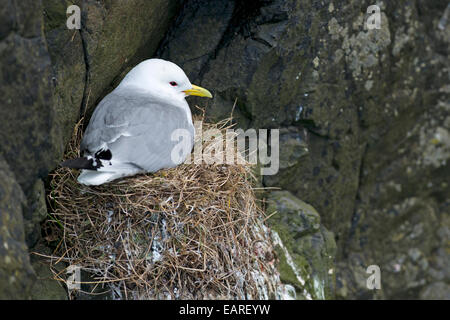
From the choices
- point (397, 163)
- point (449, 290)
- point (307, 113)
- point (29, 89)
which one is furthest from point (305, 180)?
point (29, 89)

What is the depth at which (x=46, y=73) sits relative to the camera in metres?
1.91

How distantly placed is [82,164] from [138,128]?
0.34 metres

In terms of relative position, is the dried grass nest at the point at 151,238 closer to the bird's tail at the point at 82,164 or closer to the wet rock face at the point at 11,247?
the bird's tail at the point at 82,164

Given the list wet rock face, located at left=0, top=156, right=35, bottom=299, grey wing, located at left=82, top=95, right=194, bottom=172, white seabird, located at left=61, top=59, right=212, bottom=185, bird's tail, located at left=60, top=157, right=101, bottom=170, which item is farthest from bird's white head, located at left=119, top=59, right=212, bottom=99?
wet rock face, located at left=0, top=156, right=35, bottom=299

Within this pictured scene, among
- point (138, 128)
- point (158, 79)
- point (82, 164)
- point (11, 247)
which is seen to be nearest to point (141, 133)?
point (138, 128)

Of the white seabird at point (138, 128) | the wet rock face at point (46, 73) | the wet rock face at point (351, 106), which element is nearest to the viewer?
the wet rock face at point (46, 73)

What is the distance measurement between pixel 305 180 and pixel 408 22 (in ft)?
3.47

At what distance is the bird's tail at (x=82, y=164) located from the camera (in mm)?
1948

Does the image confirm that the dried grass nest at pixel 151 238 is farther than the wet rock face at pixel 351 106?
No

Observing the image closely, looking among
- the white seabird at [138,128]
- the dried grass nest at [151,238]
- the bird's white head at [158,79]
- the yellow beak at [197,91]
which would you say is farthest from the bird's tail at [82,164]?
the yellow beak at [197,91]

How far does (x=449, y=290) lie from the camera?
11.8 feet

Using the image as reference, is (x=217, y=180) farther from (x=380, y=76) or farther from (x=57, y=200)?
(x=380, y=76)

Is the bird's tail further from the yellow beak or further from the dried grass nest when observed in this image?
the yellow beak

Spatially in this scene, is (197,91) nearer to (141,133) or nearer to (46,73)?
(141,133)
